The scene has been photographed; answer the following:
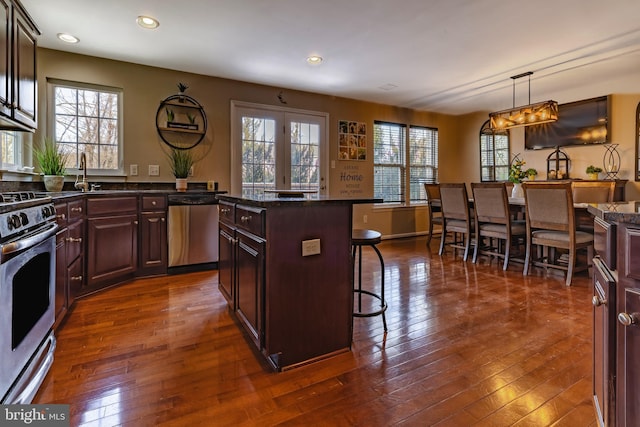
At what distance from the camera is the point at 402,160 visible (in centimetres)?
613

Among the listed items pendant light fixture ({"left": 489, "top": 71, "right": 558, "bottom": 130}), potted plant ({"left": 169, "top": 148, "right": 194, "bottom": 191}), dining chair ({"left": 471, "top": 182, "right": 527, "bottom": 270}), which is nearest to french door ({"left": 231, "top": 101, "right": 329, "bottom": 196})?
potted plant ({"left": 169, "top": 148, "right": 194, "bottom": 191})

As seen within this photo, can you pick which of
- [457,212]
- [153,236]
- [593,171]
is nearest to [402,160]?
[457,212]

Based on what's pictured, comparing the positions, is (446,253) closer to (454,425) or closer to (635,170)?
(635,170)

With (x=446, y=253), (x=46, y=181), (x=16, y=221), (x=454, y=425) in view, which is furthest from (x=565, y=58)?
(x=46, y=181)

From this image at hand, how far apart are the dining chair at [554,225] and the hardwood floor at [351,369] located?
597 mm

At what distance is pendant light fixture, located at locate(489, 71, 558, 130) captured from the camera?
3.88 m

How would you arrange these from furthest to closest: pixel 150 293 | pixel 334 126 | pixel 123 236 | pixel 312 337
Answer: pixel 334 126, pixel 123 236, pixel 150 293, pixel 312 337

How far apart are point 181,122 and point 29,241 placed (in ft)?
9.54

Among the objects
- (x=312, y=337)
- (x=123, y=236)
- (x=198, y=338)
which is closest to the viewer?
(x=312, y=337)

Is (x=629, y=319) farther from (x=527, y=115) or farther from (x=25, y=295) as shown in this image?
(x=527, y=115)

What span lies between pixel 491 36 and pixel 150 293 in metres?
4.05

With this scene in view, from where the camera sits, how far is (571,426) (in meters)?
1.30

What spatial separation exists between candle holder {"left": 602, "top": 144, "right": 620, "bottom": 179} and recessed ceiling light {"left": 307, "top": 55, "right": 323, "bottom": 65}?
440 cm

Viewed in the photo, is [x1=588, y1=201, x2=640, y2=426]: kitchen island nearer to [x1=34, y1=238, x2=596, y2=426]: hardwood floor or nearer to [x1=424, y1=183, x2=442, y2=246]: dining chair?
[x1=34, y1=238, x2=596, y2=426]: hardwood floor
